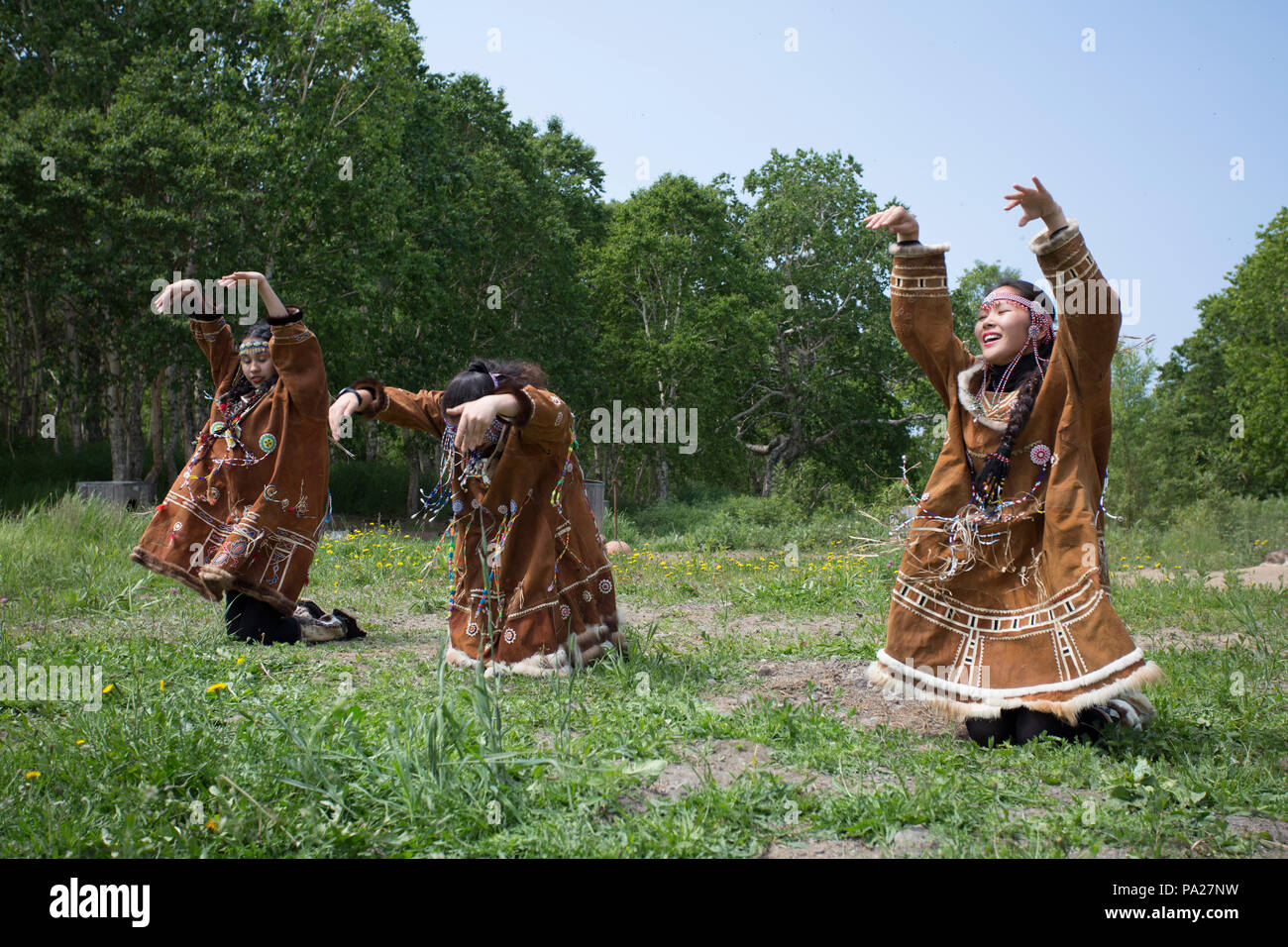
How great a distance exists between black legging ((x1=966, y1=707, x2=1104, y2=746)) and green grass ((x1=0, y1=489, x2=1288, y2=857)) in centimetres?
7

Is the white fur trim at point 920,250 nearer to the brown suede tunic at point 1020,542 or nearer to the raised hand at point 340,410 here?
the brown suede tunic at point 1020,542

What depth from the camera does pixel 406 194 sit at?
1939 cm

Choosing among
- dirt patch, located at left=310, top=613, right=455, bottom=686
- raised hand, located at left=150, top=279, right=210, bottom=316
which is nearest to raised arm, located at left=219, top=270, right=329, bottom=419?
raised hand, located at left=150, top=279, right=210, bottom=316

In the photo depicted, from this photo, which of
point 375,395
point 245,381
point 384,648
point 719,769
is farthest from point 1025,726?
point 245,381

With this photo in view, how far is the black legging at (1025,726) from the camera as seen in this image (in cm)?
345

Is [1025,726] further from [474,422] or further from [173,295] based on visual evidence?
[173,295]

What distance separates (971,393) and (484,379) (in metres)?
2.11

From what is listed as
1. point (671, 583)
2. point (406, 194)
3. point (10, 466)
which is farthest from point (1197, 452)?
point (10, 466)

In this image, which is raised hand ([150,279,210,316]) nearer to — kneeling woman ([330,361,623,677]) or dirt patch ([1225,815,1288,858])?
kneeling woman ([330,361,623,677])

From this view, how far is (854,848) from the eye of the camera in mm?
2580

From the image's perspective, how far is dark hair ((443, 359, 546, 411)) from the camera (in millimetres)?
4375

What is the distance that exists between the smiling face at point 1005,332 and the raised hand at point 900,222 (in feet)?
1.44
